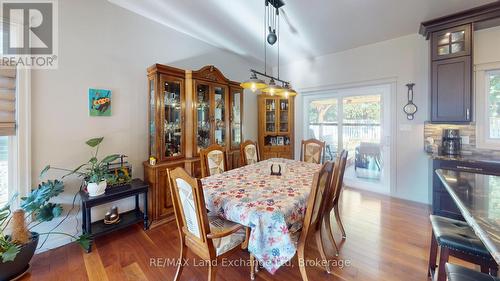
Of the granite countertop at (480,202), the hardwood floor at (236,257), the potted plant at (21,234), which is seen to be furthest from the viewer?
the hardwood floor at (236,257)

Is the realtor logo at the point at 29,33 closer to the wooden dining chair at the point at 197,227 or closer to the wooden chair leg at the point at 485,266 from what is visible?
the wooden dining chair at the point at 197,227

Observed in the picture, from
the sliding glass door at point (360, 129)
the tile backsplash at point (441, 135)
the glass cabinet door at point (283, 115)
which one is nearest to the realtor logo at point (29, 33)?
the glass cabinet door at point (283, 115)

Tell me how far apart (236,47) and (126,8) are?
6.10 feet

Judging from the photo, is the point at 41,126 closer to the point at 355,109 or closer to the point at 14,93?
the point at 14,93

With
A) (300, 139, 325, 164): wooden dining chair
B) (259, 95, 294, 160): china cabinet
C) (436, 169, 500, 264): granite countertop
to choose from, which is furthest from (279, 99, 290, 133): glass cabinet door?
(436, 169, 500, 264): granite countertop

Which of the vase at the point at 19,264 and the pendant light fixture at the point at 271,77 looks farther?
the pendant light fixture at the point at 271,77

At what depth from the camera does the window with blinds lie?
1.89 meters

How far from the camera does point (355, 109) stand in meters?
→ 3.97

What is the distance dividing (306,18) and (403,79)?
194 centimetres

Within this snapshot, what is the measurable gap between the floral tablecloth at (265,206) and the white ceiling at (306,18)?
217cm

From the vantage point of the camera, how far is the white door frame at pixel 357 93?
11.4 feet

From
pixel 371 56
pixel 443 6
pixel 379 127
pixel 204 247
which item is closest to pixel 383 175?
pixel 379 127

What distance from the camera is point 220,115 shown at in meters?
3.56

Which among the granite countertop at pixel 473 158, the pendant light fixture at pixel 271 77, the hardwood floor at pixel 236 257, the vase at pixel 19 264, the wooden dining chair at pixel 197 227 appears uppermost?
the pendant light fixture at pixel 271 77
